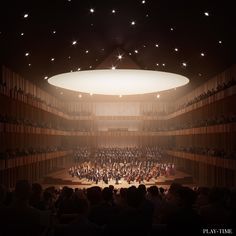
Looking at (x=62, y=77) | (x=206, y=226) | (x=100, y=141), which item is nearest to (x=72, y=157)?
(x=100, y=141)

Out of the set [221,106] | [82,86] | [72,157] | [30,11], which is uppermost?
[30,11]

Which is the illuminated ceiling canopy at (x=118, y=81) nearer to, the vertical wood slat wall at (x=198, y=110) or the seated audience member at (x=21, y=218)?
the vertical wood slat wall at (x=198, y=110)

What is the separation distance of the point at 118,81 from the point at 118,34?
409cm

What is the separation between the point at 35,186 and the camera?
855 cm

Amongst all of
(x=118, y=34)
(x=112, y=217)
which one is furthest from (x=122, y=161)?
(x=112, y=217)

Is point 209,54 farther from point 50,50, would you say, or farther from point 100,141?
point 100,141

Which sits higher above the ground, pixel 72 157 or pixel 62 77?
pixel 62 77

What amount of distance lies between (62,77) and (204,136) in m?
11.5

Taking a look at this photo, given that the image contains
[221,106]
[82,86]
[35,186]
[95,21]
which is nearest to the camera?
[35,186]

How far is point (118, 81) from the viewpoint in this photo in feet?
90.6

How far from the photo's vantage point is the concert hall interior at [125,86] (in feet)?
21.2

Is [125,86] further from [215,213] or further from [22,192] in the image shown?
[22,192]

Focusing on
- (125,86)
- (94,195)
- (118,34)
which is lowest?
(94,195)

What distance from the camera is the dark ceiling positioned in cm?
1802
